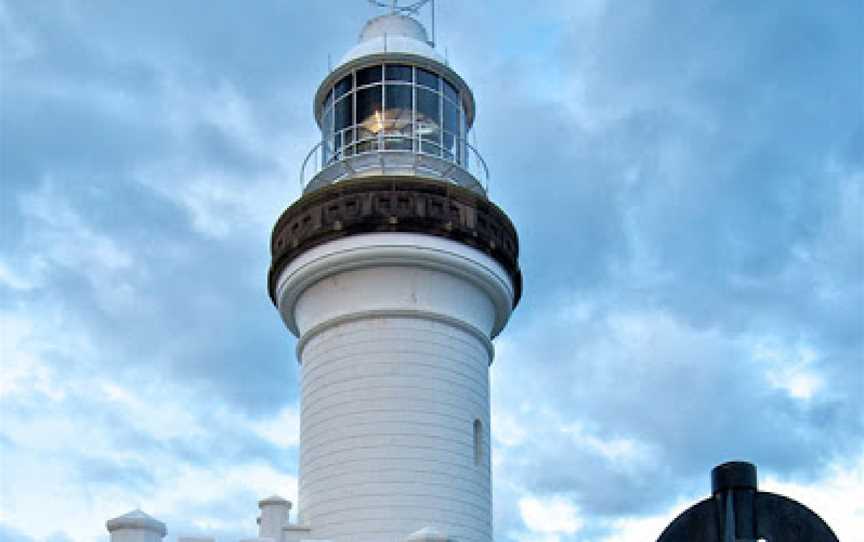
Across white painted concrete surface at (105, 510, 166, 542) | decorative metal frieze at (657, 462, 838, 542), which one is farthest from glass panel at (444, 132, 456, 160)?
decorative metal frieze at (657, 462, 838, 542)

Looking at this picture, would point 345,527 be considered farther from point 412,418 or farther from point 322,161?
point 322,161

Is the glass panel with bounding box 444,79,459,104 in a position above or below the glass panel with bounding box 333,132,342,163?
above

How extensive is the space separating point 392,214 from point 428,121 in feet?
7.97

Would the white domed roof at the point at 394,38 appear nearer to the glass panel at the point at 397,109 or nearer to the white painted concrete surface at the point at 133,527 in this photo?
the glass panel at the point at 397,109

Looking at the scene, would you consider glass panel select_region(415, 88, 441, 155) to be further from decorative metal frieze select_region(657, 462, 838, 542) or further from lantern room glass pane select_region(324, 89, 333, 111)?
decorative metal frieze select_region(657, 462, 838, 542)

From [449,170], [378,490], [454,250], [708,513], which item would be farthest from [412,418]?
[708,513]

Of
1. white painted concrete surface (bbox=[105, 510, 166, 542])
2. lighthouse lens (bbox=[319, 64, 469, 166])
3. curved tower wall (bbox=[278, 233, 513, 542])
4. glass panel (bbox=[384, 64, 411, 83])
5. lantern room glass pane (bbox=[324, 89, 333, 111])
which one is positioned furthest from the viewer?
lantern room glass pane (bbox=[324, 89, 333, 111])

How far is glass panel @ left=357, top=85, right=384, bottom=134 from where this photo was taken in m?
18.1

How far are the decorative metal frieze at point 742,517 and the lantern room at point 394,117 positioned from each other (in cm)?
1335

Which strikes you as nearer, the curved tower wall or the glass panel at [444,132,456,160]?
the curved tower wall

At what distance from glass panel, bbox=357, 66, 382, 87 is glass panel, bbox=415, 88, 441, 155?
0.69 metres

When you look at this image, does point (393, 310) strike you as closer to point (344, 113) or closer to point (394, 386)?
point (394, 386)

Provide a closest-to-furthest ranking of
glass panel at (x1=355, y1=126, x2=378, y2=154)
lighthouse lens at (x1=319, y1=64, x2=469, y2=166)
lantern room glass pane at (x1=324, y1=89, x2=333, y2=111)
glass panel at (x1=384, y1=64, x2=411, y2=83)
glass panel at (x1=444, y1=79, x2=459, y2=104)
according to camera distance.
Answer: glass panel at (x1=355, y1=126, x2=378, y2=154) < lighthouse lens at (x1=319, y1=64, x2=469, y2=166) < glass panel at (x1=384, y1=64, x2=411, y2=83) < glass panel at (x1=444, y1=79, x2=459, y2=104) < lantern room glass pane at (x1=324, y1=89, x2=333, y2=111)

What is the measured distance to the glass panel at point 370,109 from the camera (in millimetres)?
18109
